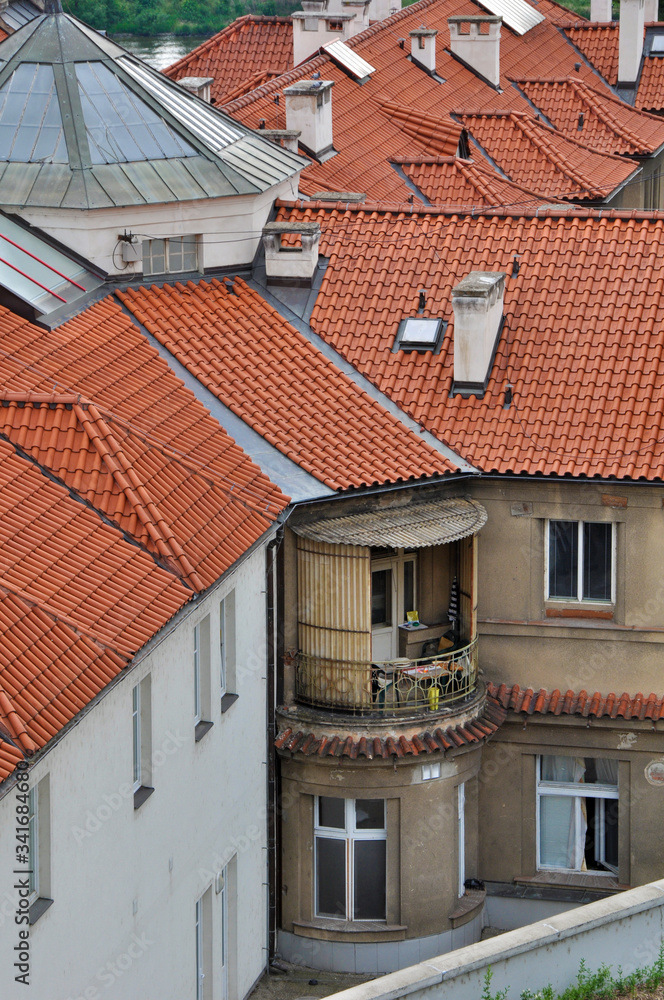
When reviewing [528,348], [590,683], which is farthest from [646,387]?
[590,683]

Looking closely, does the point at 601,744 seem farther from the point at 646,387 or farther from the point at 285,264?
the point at 285,264

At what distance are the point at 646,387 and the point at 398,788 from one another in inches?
302

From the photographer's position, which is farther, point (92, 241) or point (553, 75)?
point (553, 75)

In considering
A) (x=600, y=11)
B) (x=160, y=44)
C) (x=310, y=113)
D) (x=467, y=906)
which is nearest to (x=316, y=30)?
(x=310, y=113)

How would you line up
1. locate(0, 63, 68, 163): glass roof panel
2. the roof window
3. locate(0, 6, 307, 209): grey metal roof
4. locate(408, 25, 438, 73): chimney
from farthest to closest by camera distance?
locate(408, 25, 438, 73): chimney → locate(0, 63, 68, 163): glass roof panel → the roof window → locate(0, 6, 307, 209): grey metal roof

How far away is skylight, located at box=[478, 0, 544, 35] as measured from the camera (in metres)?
67.6

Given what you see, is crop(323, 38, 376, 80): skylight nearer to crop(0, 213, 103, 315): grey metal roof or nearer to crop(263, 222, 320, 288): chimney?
crop(263, 222, 320, 288): chimney

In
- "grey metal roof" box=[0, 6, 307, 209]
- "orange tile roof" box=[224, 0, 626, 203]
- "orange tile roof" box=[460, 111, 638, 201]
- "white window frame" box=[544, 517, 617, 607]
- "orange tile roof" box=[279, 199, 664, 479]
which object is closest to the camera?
"orange tile roof" box=[279, 199, 664, 479]

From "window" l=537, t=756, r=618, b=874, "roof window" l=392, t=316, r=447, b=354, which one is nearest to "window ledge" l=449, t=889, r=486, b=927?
"window" l=537, t=756, r=618, b=874

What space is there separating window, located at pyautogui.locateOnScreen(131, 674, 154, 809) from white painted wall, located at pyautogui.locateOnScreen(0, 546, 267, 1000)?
0.42 feet

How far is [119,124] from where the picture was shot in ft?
115

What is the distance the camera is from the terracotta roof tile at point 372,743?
104 feet

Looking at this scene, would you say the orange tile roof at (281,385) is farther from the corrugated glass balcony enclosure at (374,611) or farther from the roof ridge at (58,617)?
the roof ridge at (58,617)

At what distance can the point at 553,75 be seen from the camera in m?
65.9
